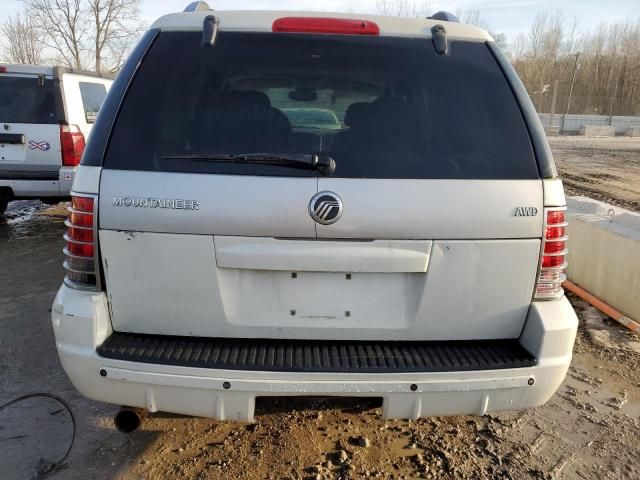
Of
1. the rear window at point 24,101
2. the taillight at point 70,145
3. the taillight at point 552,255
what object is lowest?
the taillight at point 70,145

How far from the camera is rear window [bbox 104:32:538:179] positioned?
86.7 inches

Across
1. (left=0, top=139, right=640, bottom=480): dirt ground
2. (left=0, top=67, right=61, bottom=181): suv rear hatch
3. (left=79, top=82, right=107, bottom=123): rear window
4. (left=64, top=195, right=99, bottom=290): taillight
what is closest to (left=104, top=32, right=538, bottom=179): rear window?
(left=64, top=195, right=99, bottom=290): taillight

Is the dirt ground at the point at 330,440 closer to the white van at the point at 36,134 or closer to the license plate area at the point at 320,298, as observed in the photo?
the license plate area at the point at 320,298

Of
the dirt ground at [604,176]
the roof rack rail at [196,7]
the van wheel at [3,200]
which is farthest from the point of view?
the dirt ground at [604,176]

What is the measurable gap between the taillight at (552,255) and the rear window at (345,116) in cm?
21

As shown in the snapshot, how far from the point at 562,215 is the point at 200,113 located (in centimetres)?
A: 160

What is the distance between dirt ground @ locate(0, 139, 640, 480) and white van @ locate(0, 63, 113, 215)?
3.76 m

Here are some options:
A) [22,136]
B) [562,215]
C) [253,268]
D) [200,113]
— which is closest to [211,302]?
[253,268]

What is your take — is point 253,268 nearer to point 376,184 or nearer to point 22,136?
point 376,184

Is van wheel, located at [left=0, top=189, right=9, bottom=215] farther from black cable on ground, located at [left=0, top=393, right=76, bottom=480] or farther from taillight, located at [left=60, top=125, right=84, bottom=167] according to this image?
black cable on ground, located at [left=0, top=393, right=76, bottom=480]

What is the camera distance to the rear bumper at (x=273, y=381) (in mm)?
2135

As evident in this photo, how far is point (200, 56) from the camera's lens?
233 cm

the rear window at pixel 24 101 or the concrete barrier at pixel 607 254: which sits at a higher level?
the rear window at pixel 24 101

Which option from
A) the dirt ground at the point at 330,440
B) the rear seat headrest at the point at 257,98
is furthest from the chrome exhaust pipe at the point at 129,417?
the rear seat headrest at the point at 257,98
